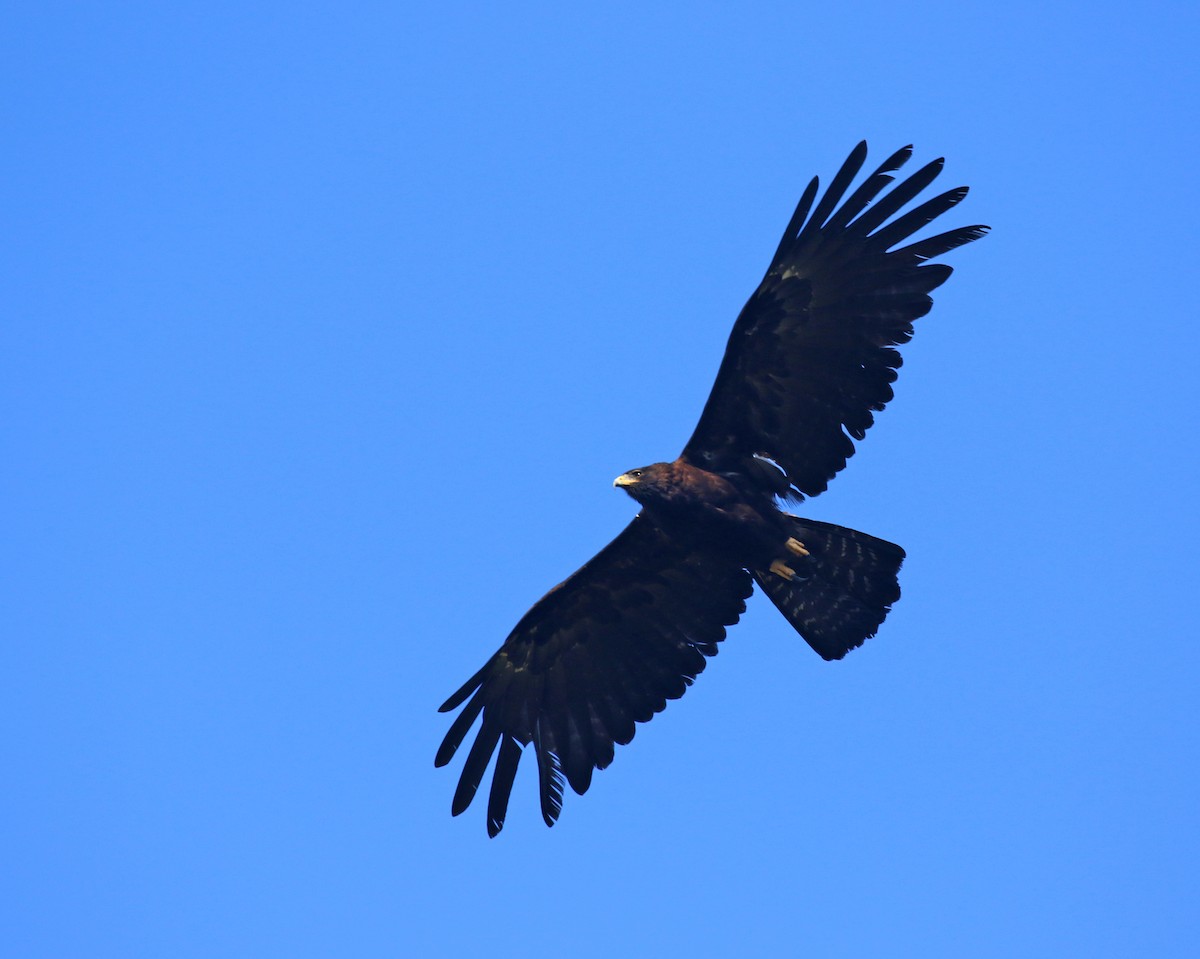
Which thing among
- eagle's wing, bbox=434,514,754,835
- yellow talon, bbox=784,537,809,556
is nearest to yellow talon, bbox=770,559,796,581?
yellow talon, bbox=784,537,809,556

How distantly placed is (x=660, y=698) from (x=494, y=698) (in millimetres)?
1866

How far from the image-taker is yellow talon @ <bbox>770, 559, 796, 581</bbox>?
14.2 metres

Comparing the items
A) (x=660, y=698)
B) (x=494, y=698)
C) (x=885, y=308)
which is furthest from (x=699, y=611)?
(x=885, y=308)

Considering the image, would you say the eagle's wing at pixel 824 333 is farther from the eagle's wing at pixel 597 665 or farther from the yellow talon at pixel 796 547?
the eagle's wing at pixel 597 665

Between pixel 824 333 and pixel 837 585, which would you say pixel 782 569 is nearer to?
pixel 837 585

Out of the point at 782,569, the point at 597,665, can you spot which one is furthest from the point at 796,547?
the point at 597,665

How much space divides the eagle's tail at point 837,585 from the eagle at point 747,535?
15 millimetres

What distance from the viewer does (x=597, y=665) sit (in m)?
15.4

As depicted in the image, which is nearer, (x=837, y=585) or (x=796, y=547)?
(x=796, y=547)

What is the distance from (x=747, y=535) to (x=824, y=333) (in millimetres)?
2196

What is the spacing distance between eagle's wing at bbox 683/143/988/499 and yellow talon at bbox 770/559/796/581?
0.73 meters

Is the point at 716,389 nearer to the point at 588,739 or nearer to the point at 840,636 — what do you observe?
the point at 840,636

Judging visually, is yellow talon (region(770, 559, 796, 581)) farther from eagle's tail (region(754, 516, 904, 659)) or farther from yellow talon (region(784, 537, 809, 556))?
yellow talon (region(784, 537, 809, 556))

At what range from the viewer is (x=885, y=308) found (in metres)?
13.5
